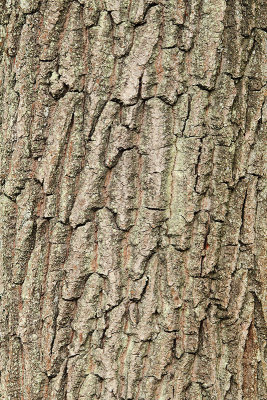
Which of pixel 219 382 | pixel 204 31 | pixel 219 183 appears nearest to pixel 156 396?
pixel 219 382

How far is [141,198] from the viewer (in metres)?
1.67

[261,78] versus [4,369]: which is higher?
[261,78]

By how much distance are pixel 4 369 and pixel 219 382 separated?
781 mm

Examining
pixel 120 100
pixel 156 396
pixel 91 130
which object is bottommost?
pixel 156 396

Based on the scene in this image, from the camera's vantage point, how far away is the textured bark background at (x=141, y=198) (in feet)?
5.41

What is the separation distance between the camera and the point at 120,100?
165 centimetres

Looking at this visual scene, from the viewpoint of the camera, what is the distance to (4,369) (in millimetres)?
1814

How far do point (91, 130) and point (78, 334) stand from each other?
0.70 metres

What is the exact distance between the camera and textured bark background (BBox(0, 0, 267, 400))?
1.65m

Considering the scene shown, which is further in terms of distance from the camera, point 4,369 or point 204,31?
point 4,369

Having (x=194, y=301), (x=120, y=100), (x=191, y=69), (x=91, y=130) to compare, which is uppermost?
(x=191, y=69)

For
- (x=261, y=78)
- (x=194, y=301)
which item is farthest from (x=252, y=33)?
(x=194, y=301)

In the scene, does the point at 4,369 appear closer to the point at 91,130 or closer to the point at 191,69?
the point at 91,130

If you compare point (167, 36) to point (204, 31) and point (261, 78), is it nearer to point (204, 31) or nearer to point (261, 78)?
point (204, 31)
